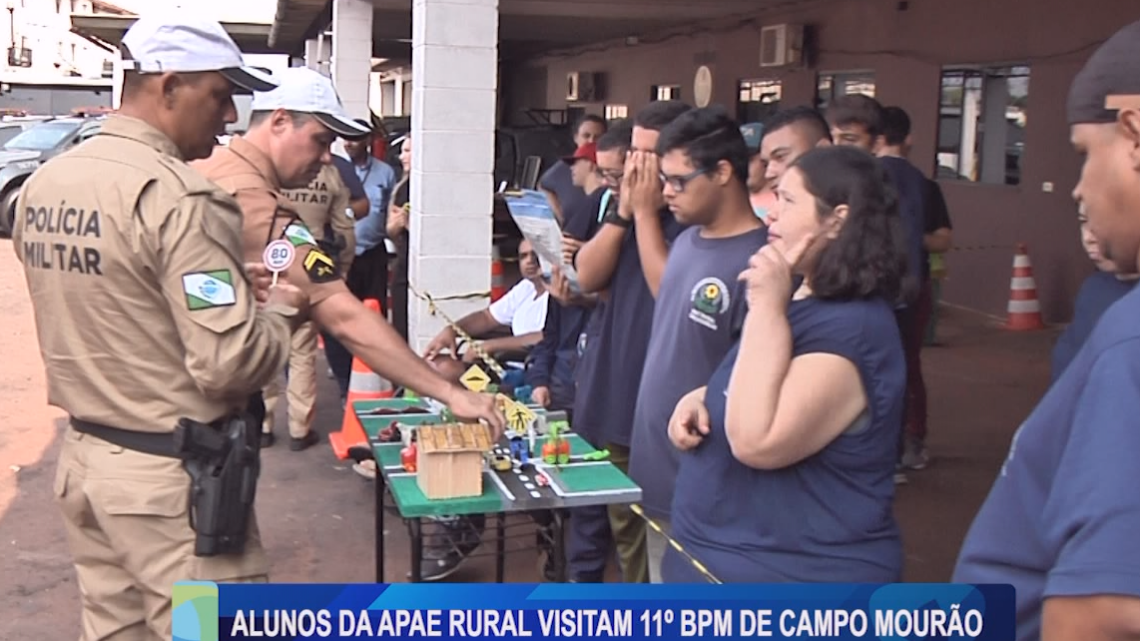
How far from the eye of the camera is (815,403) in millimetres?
2100

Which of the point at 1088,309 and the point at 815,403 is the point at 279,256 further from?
the point at 1088,309

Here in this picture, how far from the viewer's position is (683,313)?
3.06m

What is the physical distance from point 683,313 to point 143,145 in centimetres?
141

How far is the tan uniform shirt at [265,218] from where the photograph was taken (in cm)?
291

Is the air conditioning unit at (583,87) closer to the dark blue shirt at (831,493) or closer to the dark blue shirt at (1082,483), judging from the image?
the dark blue shirt at (831,493)

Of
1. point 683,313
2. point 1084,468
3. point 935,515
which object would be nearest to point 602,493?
point 683,313

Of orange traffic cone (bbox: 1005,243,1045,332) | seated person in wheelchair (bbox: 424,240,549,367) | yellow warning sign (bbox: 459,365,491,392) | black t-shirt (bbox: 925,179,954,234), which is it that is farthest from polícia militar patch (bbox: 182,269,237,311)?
orange traffic cone (bbox: 1005,243,1045,332)

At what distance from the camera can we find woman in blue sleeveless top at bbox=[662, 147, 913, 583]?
2129 mm

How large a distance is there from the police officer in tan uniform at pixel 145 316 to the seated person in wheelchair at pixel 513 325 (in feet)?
7.64

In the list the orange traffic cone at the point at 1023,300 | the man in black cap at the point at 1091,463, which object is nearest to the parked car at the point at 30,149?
the orange traffic cone at the point at 1023,300

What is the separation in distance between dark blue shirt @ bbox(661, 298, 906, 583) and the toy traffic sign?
1214 millimetres

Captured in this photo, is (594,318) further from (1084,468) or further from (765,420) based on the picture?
(1084,468)

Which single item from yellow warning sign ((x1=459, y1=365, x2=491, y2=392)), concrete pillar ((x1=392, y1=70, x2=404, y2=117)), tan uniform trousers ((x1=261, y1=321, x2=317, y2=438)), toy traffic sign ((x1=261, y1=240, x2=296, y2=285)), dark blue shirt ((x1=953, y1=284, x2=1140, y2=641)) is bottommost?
tan uniform trousers ((x1=261, y1=321, x2=317, y2=438))

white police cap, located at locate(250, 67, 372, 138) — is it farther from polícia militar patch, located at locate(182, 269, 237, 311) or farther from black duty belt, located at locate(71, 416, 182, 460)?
black duty belt, located at locate(71, 416, 182, 460)
